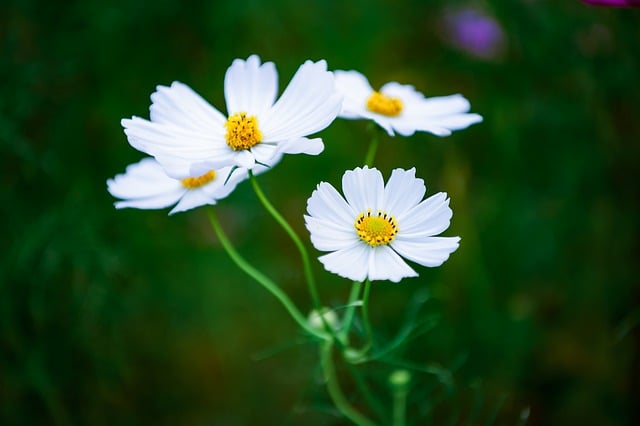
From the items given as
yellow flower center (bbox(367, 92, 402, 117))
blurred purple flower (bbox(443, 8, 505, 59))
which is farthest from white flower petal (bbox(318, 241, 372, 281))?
blurred purple flower (bbox(443, 8, 505, 59))

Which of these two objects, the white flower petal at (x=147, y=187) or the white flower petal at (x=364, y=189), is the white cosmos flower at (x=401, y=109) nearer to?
the white flower petal at (x=364, y=189)

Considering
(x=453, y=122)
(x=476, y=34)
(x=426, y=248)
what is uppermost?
(x=476, y=34)

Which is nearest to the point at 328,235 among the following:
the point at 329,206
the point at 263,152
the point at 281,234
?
the point at 329,206

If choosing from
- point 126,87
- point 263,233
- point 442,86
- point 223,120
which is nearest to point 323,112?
point 223,120

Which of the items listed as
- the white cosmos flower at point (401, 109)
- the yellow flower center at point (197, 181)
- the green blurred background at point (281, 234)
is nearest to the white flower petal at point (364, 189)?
the white cosmos flower at point (401, 109)

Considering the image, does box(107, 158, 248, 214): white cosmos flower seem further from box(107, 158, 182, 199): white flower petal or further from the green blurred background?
the green blurred background

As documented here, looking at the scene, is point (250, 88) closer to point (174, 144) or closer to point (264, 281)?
point (174, 144)
